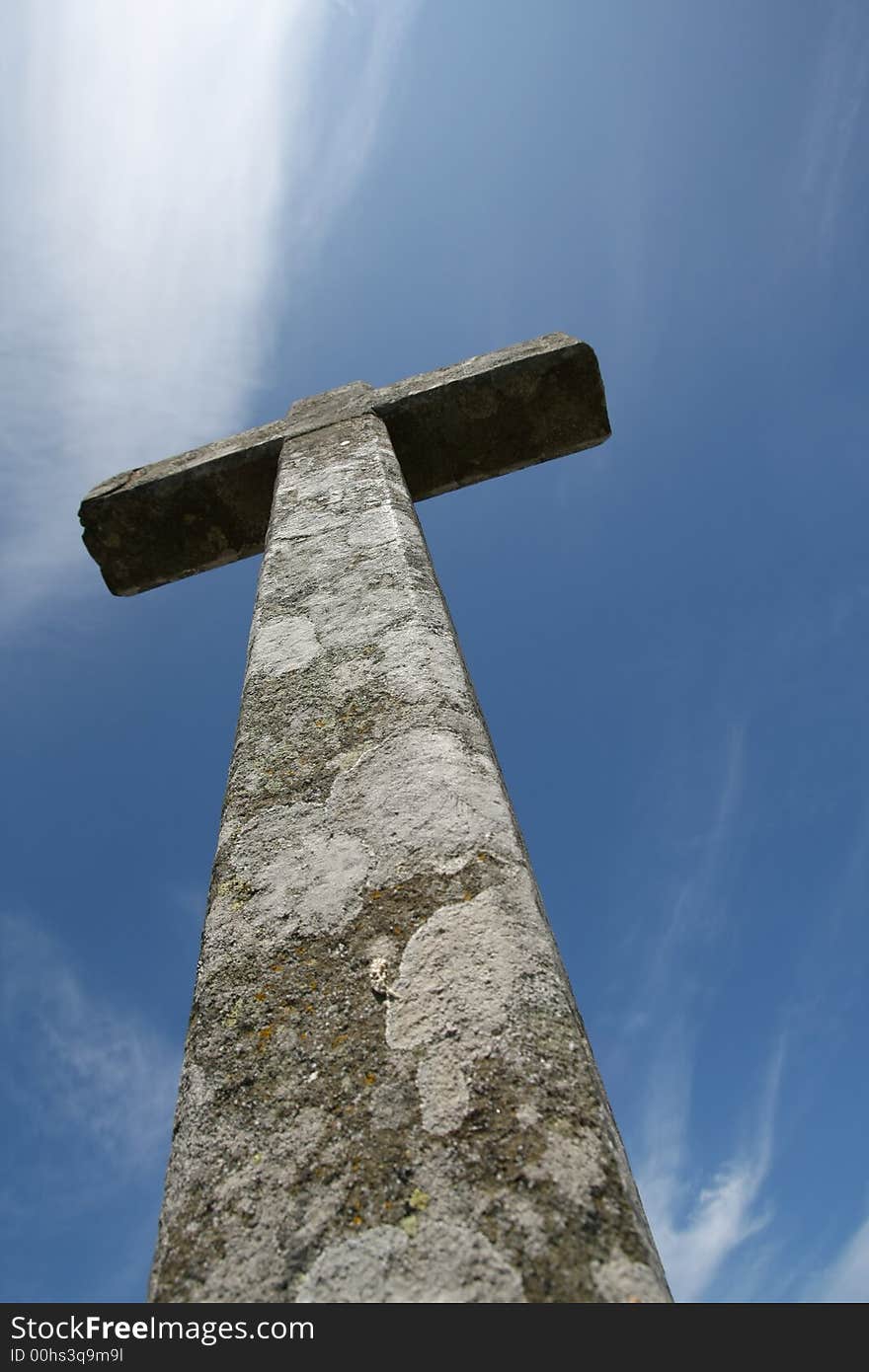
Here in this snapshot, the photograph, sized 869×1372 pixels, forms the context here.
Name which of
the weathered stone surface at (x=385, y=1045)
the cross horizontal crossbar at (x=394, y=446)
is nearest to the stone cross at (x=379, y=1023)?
the weathered stone surface at (x=385, y=1045)

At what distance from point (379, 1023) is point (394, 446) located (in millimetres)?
2847

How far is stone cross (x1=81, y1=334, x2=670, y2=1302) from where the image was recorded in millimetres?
946

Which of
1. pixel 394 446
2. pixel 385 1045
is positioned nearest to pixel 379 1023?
pixel 385 1045

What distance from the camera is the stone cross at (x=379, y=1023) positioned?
0.95 meters

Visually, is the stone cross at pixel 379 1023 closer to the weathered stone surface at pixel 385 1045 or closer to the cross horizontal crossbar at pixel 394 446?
the weathered stone surface at pixel 385 1045

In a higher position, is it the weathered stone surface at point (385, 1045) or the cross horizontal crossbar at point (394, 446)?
the cross horizontal crossbar at point (394, 446)

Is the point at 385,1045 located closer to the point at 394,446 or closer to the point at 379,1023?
the point at 379,1023

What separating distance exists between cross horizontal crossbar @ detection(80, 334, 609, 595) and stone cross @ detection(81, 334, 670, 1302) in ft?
4.99

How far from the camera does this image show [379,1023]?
1188 mm

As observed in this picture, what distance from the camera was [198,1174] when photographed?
110 cm

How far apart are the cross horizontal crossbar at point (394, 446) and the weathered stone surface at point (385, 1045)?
77.0 inches
